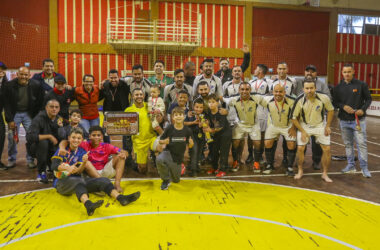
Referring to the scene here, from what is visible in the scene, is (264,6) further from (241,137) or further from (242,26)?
(241,137)

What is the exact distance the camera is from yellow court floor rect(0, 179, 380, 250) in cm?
315

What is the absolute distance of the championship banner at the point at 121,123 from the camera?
5.55 metres

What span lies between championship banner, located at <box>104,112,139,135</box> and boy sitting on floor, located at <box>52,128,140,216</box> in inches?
39.2

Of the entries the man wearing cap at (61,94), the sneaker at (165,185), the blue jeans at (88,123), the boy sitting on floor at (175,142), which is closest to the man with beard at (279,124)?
the boy sitting on floor at (175,142)

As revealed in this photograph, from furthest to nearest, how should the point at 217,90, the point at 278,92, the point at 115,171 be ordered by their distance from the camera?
1. the point at 217,90
2. the point at 278,92
3. the point at 115,171

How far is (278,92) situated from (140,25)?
14007mm

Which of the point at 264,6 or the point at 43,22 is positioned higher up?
the point at 264,6

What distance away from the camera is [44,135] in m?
5.29

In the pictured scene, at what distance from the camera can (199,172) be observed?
234 inches

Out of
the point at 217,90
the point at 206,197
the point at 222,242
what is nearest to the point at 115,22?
the point at 217,90

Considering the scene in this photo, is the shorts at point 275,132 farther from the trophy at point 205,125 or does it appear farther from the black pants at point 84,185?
the black pants at point 84,185

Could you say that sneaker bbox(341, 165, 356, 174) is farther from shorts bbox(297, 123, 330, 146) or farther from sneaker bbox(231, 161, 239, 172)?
sneaker bbox(231, 161, 239, 172)

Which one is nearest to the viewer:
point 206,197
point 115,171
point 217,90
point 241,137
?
point 206,197

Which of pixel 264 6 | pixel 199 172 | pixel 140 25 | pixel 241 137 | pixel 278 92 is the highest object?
pixel 264 6
